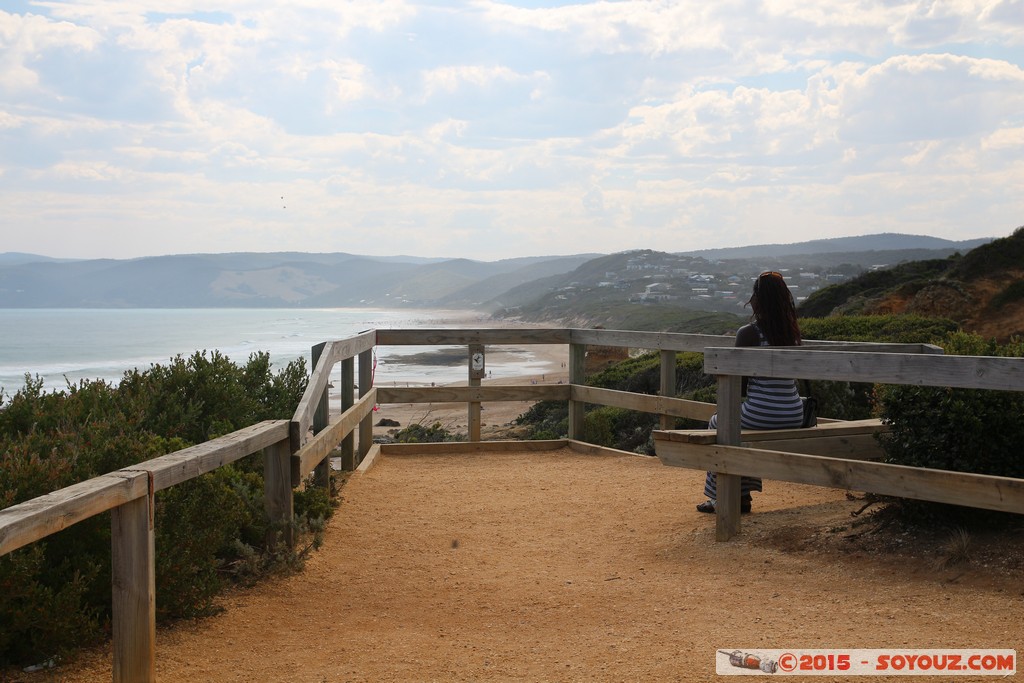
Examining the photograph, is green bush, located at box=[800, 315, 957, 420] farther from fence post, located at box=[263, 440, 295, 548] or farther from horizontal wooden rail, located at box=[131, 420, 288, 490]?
horizontal wooden rail, located at box=[131, 420, 288, 490]

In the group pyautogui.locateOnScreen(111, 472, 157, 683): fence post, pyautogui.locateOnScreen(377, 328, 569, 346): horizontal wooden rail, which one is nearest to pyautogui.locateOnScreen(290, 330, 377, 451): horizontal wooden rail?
pyautogui.locateOnScreen(377, 328, 569, 346): horizontal wooden rail

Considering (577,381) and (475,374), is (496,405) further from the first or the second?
(475,374)

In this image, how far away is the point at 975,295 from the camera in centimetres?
2072

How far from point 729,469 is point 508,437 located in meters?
11.8

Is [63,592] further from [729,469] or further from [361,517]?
[729,469]

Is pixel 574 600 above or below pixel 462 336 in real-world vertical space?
below

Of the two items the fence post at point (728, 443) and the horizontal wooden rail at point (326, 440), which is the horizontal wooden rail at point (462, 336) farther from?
the fence post at point (728, 443)

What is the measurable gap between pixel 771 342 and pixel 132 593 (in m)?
4.39

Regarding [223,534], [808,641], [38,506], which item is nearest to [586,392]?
[223,534]

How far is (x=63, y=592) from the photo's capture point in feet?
12.5

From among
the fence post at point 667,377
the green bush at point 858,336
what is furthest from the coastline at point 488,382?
the green bush at point 858,336

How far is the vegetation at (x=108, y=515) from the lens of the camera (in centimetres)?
378

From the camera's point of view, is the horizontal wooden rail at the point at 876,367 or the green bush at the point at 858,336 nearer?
the horizontal wooden rail at the point at 876,367

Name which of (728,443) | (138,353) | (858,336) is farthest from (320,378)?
(138,353)
